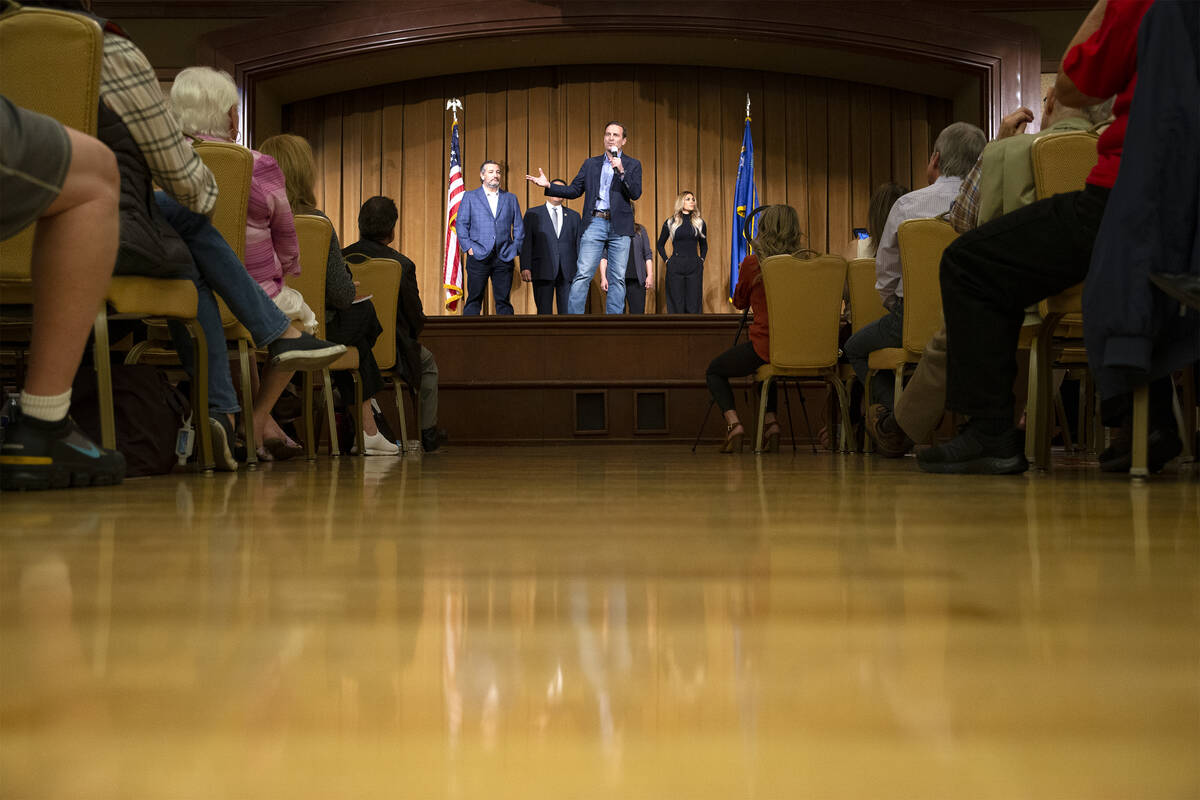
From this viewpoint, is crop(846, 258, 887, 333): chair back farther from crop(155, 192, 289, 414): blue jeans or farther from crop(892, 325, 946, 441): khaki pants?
crop(155, 192, 289, 414): blue jeans

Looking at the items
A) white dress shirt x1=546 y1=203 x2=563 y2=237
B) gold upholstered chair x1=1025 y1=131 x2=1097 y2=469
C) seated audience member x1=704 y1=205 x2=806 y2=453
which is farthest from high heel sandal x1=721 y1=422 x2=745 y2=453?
white dress shirt x1=546 y1=203 x2=563 y2=237

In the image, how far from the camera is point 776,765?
0.25 m

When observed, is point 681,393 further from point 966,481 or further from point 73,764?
point 73,764

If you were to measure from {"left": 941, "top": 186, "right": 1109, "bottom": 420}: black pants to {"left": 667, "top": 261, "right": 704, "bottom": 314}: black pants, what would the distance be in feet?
22.3

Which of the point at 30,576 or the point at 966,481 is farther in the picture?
the point at 966,481

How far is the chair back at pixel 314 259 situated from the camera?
2.95 metres

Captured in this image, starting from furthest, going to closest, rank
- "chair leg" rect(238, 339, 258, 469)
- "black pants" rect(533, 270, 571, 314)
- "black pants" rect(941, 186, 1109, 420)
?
"black pants" rect(533, 270, 571, 314), "chair leg" rect(238, 339, 258, 469), "black pants" rect(941, 186, 1109, 420)

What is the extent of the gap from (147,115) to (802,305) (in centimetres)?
251

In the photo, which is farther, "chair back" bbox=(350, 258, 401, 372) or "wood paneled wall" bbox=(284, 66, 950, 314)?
"wood paneled wall" bbox=(284, 66, 950, 314)

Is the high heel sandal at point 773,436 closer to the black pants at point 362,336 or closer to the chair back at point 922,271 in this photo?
the chair back at point 922,271

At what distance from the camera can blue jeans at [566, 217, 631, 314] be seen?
842 centimetres

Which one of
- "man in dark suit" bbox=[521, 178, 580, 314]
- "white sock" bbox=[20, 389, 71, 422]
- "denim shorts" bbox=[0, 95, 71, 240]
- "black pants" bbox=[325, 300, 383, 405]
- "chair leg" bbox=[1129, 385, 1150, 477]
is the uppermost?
"man in dark suit" bbox=[521, 178, 580, 314]

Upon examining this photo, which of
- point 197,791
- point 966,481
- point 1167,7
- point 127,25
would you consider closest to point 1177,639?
point 197,791

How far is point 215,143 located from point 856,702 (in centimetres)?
226
